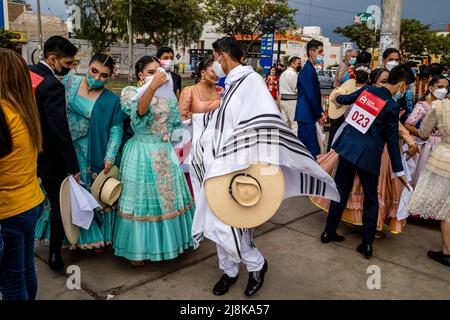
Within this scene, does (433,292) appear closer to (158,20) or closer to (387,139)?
(387,139)

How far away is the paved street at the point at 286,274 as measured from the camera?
121 inches

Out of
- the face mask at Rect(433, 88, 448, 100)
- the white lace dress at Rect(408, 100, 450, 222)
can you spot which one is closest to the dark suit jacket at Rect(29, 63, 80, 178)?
the white lace dress at Rect(408, 100, 450, 222)

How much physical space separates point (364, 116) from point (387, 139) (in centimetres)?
28

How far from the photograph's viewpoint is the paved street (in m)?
3.07

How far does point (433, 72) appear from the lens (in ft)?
18.6

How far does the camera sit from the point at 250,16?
133ft

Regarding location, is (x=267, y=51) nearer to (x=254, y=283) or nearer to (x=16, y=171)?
(x=254, y=283)

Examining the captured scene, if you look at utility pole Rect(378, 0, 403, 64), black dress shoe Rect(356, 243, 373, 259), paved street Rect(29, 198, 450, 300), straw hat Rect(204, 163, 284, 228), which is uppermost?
utility pole Rect(378, 0, 403, 64)

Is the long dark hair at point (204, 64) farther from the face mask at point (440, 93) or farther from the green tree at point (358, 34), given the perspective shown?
the green tree at point (358, 34)

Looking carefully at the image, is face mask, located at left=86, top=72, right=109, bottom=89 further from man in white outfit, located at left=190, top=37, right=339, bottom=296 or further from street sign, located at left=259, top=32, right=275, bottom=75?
street sign, located at left=259, top=32, right=275, bottom=75

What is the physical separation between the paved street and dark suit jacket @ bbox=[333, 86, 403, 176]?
84cm

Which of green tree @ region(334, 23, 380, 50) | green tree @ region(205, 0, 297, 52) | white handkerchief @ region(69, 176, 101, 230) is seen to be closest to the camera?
white handkerchief @ region(69, 176, 101, 230)

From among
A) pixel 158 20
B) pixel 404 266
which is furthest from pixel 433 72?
pixel 158 20

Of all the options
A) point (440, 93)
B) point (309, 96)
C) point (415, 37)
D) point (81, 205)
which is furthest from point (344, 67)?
point (415, 37)
